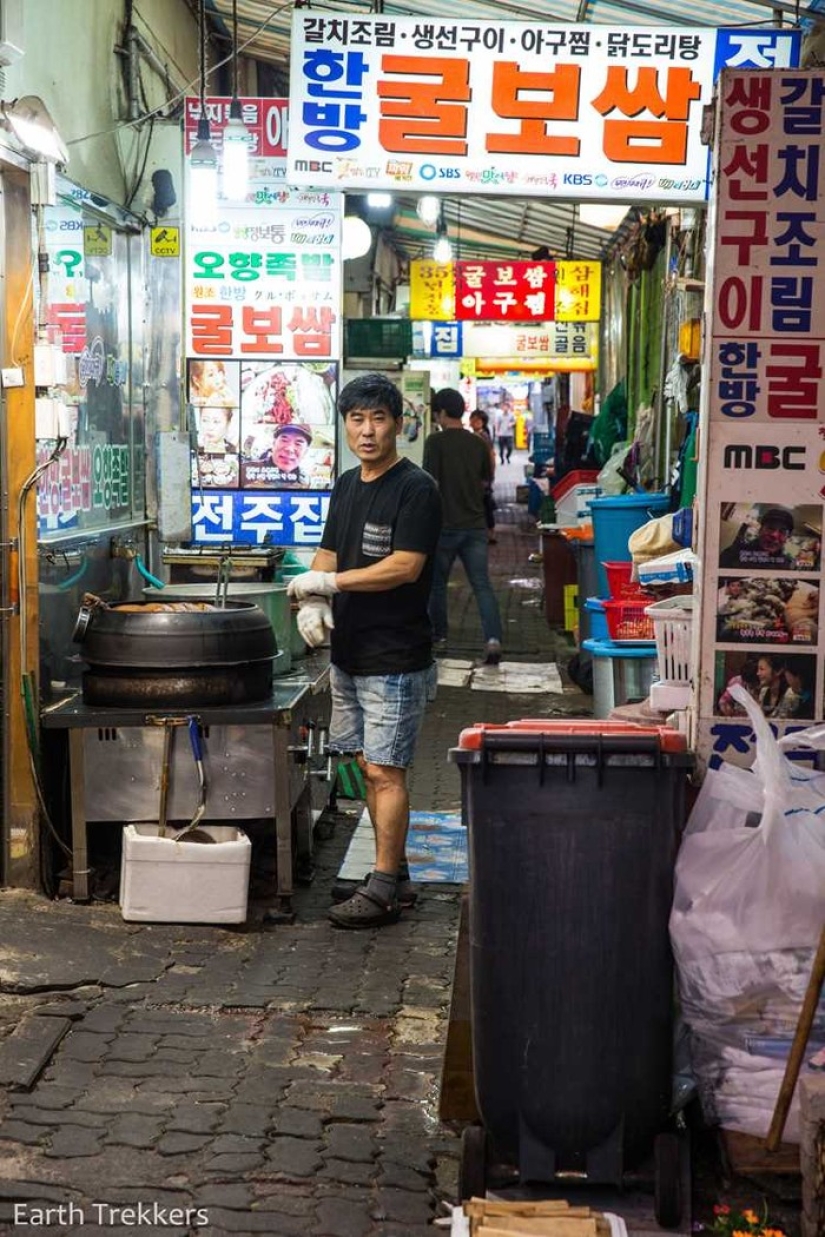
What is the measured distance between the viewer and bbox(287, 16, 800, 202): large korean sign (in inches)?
333

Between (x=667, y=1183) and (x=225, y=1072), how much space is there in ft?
5.58

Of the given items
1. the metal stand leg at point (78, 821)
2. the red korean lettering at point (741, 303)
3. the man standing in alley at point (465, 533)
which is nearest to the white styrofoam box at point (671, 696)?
the red korean lettering at point (741, 303)

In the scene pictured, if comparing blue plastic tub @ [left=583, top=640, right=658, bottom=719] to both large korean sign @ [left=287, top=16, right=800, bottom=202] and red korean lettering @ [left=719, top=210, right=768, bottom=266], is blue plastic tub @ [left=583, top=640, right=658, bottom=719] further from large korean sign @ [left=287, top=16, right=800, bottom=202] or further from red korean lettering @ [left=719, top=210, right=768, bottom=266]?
red korean lettering @ [left=719, top=210, right=768, bottom=266]

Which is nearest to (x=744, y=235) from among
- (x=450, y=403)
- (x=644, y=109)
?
(x=644, y=109)

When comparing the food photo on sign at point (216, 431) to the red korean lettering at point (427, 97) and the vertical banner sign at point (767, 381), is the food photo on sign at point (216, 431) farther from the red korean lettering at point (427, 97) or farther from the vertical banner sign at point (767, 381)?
the vertical banner sign at point (767, 381)

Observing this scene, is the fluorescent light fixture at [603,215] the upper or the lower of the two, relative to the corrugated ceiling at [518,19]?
lower

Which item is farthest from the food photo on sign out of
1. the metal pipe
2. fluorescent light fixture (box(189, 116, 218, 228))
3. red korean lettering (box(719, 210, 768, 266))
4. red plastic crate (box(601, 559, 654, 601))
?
red korean lettering (box(719, 210, 768, 266))

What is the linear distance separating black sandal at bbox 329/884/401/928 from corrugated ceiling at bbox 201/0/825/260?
13.3ft

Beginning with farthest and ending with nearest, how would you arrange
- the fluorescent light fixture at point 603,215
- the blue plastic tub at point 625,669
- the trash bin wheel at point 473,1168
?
1. the fluorescent light fixture at point 603,215
2. the blue plastic tub at point 625,669
3. the trash bin wheel at point 473,1168

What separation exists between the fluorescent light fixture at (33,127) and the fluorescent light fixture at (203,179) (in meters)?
2.55

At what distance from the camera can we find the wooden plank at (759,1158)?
13.8 ft

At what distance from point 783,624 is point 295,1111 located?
7.08 feet

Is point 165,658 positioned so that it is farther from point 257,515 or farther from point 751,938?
point 257,515

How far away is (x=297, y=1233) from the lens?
160 inches
